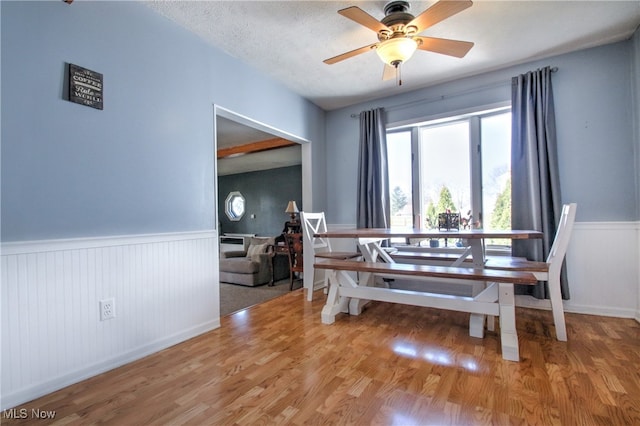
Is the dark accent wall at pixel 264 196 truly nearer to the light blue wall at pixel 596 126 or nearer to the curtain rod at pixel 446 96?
the curtain rod at pixel 446 96

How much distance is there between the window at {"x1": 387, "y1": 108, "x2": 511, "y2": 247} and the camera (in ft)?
10.5

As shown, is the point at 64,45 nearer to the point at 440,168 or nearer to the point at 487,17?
the point at 487,17

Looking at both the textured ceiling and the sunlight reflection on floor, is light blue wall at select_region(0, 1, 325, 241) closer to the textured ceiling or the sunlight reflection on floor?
the textured ceiling

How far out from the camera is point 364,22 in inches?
74.3

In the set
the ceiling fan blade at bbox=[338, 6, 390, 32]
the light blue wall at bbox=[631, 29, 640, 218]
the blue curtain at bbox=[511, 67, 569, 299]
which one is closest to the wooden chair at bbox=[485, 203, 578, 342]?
the blue curtain at bbox=[511, 67, 569, 299]

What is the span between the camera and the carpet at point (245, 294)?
10.7 ft

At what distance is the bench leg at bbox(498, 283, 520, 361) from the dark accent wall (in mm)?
4687

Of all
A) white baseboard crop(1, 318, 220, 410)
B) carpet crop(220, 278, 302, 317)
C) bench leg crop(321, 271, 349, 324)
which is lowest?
carpet crop(220, 278, 302, 317)

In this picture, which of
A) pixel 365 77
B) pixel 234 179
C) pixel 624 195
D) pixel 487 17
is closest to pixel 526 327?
pixel 624 195

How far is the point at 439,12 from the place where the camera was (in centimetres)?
177

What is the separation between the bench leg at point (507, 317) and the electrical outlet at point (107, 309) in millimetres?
2461

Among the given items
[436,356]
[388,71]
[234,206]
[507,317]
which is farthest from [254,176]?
[507,317]

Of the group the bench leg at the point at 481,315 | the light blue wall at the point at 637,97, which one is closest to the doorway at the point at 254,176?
the bench leg at the point at 481,315

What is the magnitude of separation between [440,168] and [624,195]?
160 centimetres
